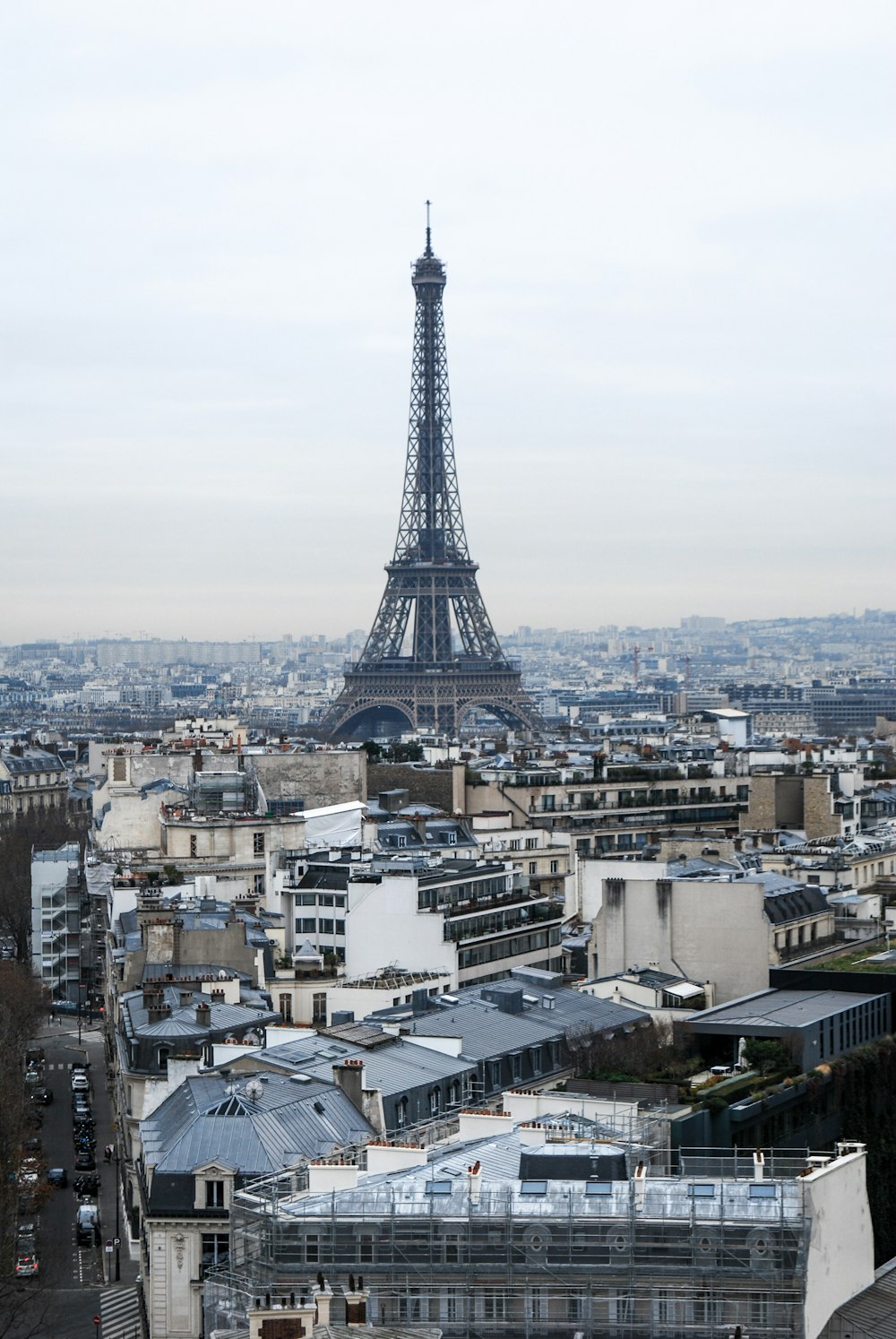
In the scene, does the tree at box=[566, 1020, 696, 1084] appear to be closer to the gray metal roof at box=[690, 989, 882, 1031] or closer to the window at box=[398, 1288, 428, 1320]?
the gray metal roof at box=[690, 989, 882, 1031]

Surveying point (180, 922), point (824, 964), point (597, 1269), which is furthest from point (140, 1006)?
point (597, 1269)

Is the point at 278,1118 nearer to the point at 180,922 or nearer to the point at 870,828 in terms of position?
the point at 180,922

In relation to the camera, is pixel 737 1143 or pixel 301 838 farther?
pixel 301 838

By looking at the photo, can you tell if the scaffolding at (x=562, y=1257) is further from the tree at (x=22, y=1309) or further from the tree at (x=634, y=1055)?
the tree at (x=634, y=1055)

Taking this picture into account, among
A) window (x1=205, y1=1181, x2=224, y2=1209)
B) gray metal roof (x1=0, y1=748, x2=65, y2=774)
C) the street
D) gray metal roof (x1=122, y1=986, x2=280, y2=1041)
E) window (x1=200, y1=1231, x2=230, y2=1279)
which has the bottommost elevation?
the street

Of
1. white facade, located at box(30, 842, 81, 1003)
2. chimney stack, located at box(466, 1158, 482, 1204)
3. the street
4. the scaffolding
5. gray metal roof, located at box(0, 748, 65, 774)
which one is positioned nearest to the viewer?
the scaffolding

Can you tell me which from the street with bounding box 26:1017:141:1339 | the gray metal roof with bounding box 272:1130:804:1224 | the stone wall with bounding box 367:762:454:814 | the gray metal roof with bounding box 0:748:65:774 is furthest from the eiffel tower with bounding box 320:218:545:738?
the gray metal roof with bounding box 272:1130:804:1224
